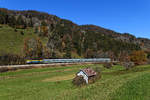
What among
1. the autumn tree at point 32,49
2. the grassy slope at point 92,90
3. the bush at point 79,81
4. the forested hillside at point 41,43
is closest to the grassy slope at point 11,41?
the forested hillside at point 41,43

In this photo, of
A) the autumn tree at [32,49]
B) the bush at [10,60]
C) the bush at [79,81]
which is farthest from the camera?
the autumn tree at [32,49]

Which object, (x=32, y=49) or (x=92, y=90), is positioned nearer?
(x=92, y=90)

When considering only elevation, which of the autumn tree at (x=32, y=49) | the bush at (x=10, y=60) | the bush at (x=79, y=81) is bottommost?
the bush at (x=79, y=81)

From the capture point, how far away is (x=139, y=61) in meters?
69.4

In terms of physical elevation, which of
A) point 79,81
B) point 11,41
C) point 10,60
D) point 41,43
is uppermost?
point 11,41

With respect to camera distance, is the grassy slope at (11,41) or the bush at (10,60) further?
the grassy slope at (11,41)

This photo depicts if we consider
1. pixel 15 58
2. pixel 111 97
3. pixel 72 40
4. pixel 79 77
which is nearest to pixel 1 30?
pixel 15 58

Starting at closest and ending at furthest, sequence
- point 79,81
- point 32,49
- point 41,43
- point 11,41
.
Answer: point 79,81 < point 32,49 < point 41,43 < point 11,41

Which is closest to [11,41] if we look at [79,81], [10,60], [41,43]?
[41,43]

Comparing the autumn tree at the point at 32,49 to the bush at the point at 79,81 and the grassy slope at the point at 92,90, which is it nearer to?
the grassy slope at the point at 92,90

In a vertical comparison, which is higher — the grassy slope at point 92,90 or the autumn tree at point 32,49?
the autumn tree at point 32,49

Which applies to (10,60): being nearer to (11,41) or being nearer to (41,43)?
(41,43)

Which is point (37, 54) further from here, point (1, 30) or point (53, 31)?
point (53, 31)

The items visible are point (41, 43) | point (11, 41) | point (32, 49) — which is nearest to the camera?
point (32, 49)
